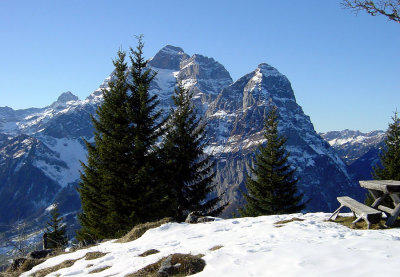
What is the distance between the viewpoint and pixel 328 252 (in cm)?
642

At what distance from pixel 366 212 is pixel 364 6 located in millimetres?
8347

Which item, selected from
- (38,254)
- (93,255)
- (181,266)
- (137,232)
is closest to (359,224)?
(181,266)

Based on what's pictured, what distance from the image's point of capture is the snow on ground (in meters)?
5.67

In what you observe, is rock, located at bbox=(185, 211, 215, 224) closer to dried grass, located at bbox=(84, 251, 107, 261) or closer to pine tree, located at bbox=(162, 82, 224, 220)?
dried grass, located at bbox=(84, 251, 107, 261)

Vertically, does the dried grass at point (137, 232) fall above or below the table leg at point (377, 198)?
below

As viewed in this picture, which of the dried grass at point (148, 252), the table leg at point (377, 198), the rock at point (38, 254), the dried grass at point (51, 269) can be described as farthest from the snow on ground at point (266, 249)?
the rock at point (38, 254)

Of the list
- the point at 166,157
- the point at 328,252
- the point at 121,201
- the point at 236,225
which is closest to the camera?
the point at 328,252

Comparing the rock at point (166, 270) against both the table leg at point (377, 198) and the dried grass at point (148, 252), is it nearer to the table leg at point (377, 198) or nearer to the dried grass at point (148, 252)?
the dried grass at point (148, 252)

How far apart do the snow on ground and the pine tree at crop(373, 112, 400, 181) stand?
25.0m

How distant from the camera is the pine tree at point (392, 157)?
31938mm

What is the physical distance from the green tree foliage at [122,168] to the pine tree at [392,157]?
25370 mm

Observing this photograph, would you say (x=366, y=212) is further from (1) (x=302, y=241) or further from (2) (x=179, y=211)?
(2) (x=179, y=211)

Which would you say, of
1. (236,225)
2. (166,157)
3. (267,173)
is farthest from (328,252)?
(267,173)

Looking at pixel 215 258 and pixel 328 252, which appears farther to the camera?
pixel 215 258
